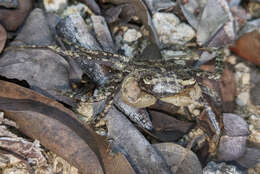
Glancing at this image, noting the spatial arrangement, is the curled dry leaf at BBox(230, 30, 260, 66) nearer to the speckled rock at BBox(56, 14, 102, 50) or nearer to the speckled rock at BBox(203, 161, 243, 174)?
the speckled rock at BBox(203, 161, 243, 174)

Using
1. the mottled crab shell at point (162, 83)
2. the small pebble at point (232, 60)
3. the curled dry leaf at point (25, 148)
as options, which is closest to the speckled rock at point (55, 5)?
the mottled crab shell at point (162, 83)

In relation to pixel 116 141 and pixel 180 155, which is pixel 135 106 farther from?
pixel 180 155

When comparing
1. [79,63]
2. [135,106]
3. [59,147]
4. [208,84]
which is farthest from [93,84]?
[208,84]

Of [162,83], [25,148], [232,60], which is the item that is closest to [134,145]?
[162,83]

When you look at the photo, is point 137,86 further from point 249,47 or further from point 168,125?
point 249,47

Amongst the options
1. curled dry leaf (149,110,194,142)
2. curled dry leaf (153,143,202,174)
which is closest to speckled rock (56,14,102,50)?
curled dry leaf (149,110,194,142)
